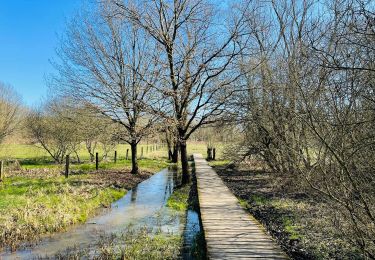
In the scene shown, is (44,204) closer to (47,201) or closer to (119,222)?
(47,201)

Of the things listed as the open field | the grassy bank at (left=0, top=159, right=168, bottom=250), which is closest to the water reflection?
the grassy bank at (left=0, top=159, right=168, bottom=250)

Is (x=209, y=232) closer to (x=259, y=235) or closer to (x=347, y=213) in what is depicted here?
(x=259, y=235)

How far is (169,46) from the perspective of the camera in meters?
16.2

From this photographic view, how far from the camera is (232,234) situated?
827 centimetres

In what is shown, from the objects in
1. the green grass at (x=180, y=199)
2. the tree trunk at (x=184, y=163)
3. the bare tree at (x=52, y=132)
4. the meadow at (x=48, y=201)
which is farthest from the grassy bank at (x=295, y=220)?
the bare tree at (x=52, y=132)

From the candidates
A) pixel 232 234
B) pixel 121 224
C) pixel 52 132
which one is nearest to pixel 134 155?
pixel 52 132

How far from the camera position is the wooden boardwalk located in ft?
22.7

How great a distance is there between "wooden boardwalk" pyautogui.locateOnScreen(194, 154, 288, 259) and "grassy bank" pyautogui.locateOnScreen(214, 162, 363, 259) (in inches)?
24.2

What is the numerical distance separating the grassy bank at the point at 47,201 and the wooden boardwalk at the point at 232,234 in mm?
3861

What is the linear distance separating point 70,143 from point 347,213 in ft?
84.9

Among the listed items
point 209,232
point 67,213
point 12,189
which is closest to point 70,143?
point 12,189

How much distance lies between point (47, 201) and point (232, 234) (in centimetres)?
691

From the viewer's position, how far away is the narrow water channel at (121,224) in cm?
874

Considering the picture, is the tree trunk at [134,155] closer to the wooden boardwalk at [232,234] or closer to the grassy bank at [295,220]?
the grassy bank at [295,220]
